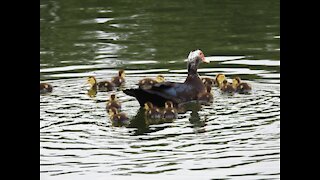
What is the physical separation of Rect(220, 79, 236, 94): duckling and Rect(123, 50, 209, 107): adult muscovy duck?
19cm

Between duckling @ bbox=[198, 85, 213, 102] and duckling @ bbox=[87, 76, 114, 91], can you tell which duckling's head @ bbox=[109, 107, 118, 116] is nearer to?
duckling @ bbox=[198, 85, 213, 102]

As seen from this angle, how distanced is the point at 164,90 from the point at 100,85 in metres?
0.97

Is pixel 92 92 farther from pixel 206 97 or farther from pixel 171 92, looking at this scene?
pixel 206 97

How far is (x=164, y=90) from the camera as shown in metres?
7.39

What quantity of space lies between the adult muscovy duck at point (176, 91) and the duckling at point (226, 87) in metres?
0.19

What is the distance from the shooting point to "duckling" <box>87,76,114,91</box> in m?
8.05

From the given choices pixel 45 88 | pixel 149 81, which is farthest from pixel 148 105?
pixel 45 88

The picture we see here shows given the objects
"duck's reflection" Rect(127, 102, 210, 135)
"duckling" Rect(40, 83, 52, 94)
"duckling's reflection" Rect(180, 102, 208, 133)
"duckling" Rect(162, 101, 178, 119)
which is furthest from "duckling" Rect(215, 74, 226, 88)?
"duckling" Rect(40, 83, 52, 94)

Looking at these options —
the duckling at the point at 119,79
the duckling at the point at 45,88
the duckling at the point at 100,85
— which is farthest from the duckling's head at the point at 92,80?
the duckling at the point at 45,88

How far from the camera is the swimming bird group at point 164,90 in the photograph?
696cm
